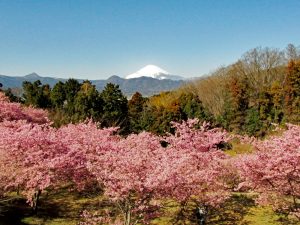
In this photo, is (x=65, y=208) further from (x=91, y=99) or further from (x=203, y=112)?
(x=203, y=112)

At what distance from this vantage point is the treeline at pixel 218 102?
59.8 metres

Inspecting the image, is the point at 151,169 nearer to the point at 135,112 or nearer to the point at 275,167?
the point at 275,167

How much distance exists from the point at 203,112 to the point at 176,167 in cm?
5137

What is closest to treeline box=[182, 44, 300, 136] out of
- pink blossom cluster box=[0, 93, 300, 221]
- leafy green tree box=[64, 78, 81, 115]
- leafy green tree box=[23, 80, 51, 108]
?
leafy green tree box=[64, 78, 81, 115]

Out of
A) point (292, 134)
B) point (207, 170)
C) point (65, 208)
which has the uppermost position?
point (292, 134)

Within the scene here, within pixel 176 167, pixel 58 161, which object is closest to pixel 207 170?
pixel 176 167

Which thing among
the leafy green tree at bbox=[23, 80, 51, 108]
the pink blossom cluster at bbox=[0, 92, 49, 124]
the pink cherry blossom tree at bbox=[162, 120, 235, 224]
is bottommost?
the pink cherry blossom tree at bbox=[162, 120, 235, 224]

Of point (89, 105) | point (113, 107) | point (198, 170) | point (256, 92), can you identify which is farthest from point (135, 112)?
point (198, 170)

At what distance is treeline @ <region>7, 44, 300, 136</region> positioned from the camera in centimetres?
5978

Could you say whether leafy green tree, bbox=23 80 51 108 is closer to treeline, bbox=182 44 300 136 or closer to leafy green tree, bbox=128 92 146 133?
leafy green tree, bbox=128 92 146 133

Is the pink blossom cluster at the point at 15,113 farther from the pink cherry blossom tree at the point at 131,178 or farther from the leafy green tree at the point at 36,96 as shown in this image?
the pink cherry blossom tree at the point at 131,178

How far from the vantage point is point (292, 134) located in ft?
52.9

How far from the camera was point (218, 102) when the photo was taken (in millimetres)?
74812

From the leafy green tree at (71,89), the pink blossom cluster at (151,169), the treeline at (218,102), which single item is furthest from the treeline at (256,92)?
the pink blossom cluster at (151,169)
